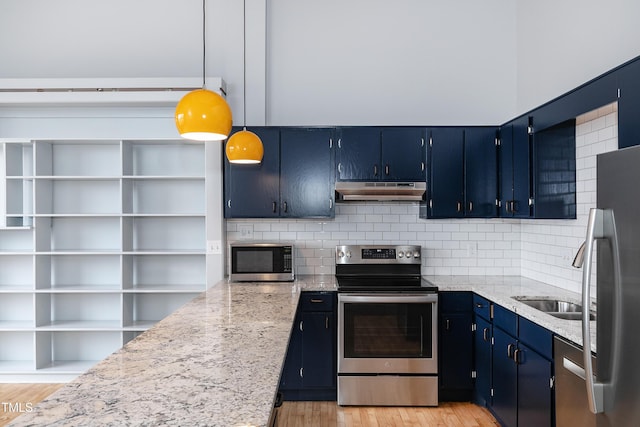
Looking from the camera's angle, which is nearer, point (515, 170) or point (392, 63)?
point (515, 170)

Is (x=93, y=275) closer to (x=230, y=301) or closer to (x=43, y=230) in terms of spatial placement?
(x=43, y=230)

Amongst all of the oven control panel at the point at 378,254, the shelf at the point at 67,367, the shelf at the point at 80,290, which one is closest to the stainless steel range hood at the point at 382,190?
the oven control panel at the point at 378,254

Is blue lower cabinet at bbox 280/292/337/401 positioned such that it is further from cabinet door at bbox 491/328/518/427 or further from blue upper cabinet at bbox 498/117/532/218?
blue upper cabinet at bbox 498/117/532/218

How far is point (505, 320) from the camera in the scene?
3146 mm

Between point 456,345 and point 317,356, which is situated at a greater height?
point 456,345

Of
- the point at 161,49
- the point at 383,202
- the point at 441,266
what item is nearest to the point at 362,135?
the point at 383,202

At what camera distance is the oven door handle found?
379 centimetres

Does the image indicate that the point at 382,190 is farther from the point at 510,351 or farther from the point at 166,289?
the point at 166,289

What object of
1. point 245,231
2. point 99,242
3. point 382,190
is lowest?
point 99,242

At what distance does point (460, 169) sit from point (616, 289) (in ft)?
8.65

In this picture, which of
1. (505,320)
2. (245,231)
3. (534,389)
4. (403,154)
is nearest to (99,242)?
(245,231)

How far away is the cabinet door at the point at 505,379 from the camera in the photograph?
3018 millimetres

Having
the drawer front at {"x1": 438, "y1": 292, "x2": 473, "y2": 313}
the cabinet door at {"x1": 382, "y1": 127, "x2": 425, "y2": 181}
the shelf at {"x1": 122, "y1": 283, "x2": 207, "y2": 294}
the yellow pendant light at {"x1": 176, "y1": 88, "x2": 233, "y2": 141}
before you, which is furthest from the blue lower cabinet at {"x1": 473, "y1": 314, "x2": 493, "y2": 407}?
the yellow pendant light at {"x1": 176, "y1": 88, "x2": 233, "y2": 141}

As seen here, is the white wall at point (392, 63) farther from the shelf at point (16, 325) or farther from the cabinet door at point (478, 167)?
the shelf at point (16, 325)
